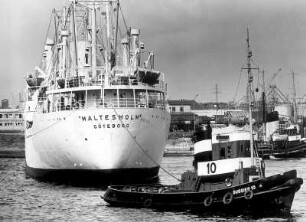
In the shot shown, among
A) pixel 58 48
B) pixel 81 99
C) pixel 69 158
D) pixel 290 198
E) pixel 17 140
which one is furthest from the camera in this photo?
pixel 17 140

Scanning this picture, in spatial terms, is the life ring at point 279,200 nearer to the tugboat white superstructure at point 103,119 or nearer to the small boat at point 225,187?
the small boat at point 225,187

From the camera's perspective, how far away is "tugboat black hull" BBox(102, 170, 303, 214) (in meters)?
31.0

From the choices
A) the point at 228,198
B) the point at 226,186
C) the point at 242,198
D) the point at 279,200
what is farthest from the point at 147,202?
the point at 279,200

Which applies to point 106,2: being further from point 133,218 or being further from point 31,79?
point 133,218

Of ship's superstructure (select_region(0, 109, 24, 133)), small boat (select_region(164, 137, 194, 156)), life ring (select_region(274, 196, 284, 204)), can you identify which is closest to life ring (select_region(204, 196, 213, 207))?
life ring (select_region(274, 196, 284, 204))

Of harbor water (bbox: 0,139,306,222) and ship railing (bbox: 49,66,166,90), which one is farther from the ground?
ship railing (bbox: 49,66,166,90)

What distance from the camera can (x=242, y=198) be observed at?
31344 mm

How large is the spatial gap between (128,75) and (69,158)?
840cm

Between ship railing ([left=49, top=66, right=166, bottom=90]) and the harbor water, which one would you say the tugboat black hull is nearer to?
the harbor water

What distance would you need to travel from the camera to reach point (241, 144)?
33594mm

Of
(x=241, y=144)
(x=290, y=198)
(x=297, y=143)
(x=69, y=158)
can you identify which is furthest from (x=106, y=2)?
(x=297, y=143)

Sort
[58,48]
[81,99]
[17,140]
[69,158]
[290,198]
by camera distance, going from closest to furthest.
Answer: [290,198] → [69,158] → [81,99] → [58,48] → [17,140]

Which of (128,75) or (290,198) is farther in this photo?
(128,75)

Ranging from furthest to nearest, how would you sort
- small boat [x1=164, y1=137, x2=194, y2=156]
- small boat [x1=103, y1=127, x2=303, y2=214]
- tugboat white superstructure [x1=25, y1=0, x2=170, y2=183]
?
small boat [x1=164, y1=137, x2=194, y2=156] < tugboat white superstructure [x1=25, y1=0, x2=170, y2=183] < small boat [x1=103, y1=127, x2=303, y2=214]
